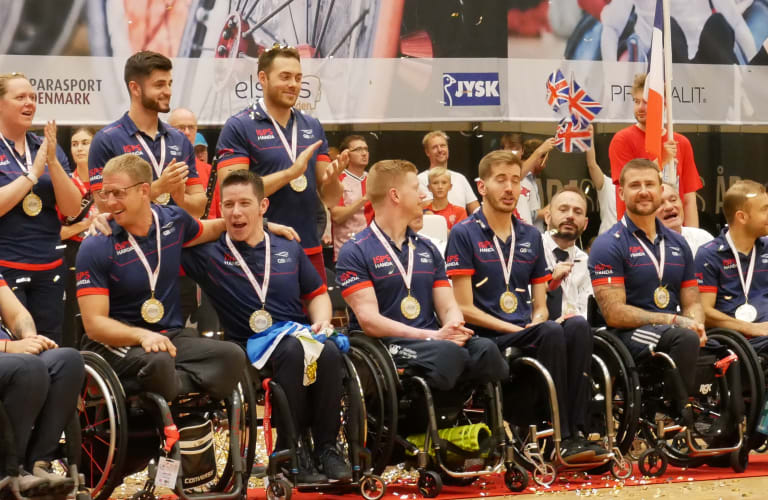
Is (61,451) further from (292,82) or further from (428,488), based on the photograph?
(292,82)

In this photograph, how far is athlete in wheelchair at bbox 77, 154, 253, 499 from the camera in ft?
13.3

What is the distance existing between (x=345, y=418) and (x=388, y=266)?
68 centimetres

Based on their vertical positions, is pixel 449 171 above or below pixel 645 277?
above

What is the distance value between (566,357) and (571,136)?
2.95 meters

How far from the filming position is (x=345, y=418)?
4.67m

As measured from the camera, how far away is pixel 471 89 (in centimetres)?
744

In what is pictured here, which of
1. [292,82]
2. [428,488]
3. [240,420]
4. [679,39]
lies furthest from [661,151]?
[240,420]

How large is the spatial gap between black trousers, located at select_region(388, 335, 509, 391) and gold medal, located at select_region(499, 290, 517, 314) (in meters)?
0.42

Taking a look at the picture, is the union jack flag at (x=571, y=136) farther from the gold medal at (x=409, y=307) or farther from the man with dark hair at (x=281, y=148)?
the gold medal at (x=409, y=307)

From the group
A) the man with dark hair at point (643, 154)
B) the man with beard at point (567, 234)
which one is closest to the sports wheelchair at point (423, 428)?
the man with beard at point (567, 234)

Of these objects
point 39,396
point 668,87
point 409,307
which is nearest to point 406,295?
point 409,307

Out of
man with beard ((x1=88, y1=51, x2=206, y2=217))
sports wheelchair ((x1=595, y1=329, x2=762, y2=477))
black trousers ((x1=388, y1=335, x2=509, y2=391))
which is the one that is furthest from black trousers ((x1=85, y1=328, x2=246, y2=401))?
sports wheelchair ((x1=595, y1=329, x2=762, y2=477))

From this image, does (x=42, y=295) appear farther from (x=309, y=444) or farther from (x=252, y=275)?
(x=309, y=444)

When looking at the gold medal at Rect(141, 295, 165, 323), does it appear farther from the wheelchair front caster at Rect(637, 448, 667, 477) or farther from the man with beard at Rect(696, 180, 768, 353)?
the man with beard at Rect(696, 180, 768, 353)
